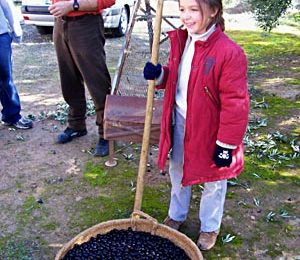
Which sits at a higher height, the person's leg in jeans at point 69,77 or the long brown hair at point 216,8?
the long brown hair at point 216,8

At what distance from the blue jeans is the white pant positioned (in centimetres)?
234

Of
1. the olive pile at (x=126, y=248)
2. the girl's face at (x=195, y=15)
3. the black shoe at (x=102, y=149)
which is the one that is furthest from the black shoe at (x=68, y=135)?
the girl's face at (x=195, y=15)

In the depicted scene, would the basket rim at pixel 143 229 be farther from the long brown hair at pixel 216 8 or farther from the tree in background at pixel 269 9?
the tree in background at pixel 269 9

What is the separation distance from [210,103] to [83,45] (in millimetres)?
1614

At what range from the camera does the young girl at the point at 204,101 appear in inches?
92.3

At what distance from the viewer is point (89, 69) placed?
3.80 m

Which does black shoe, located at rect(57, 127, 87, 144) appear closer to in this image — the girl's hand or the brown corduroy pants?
the brown corduroy pants

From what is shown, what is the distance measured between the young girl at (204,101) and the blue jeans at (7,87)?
7.58 feet

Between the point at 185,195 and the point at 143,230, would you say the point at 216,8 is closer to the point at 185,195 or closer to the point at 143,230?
the point at 185,195

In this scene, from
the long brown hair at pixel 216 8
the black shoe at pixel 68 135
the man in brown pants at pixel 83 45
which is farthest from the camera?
the black shoe at pixel 68 135

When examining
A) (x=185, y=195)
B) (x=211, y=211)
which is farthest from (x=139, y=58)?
(x=211, y=211)

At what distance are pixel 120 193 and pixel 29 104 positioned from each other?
7.66 ft

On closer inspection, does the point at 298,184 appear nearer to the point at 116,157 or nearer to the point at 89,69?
the point at 116,157

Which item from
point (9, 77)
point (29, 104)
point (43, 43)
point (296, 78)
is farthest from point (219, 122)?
point (43, 43)
